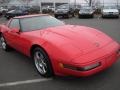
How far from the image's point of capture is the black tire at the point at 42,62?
4590 mm

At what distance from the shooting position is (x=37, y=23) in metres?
6.05

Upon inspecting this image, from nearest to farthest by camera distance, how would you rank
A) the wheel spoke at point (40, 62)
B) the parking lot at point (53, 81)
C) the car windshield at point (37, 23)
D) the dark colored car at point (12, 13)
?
the parking lot at point (53, 81)
the wheel spoke at point (40, 62)
the car windshield at point (37, 23)
the dark colored car at point (12, 13)

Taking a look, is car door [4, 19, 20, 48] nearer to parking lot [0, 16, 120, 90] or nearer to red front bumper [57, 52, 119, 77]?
parking lot [0, 16, 120, 90]

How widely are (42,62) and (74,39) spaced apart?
2.87ft

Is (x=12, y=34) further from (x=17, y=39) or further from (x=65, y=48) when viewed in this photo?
(x=65, y=48)

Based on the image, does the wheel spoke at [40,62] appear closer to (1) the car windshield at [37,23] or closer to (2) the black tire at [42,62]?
(2) the black tire at [42,62]

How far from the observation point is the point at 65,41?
466 centimetres

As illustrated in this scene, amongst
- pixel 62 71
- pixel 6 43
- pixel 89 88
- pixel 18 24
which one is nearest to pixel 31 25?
pixel 18 24

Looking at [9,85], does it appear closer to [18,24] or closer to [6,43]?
[18,24]

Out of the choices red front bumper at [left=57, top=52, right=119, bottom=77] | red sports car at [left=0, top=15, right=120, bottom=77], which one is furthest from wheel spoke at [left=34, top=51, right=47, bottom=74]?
red front bumper at [left=57, top=52, right=119, bottom=77]

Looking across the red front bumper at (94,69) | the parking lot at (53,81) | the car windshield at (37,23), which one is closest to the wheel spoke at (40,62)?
the parking lot at (53,81)

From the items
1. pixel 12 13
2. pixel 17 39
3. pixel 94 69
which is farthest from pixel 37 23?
pixel 12 13

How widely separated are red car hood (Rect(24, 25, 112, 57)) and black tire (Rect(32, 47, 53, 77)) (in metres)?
0.32

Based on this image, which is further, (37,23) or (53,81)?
(37,23)
